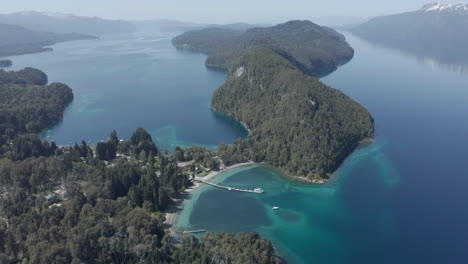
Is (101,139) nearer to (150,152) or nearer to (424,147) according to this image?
(150,152)

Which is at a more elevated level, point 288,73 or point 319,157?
point 288,73

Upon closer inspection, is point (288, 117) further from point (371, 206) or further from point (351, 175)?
point (371, 206)

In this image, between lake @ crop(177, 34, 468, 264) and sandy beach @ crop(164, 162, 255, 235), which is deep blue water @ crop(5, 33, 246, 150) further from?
lake @ crop(177, 34, 468, 264)

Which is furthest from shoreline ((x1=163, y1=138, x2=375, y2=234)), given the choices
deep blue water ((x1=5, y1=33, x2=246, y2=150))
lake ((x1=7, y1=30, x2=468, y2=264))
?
deep blue water ((x1=5, y1=33, x2=246, y2=150))

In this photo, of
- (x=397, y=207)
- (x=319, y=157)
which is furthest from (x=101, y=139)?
(x=397, y=207)

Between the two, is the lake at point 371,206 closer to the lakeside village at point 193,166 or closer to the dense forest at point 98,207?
the lakeside village at point 193,166

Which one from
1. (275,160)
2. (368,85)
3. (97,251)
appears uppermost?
(368,85)
